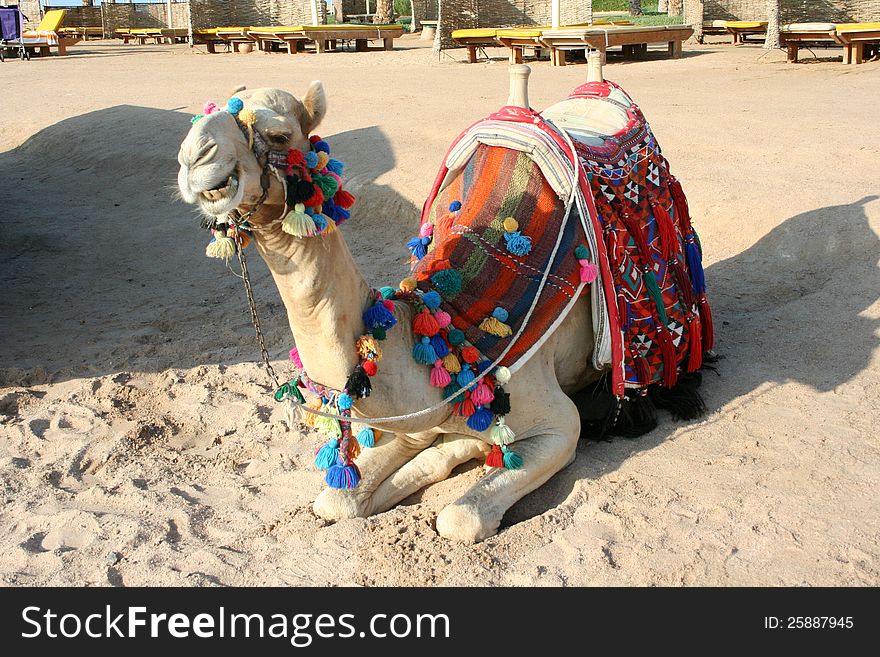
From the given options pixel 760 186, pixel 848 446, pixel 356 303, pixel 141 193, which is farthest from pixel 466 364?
pixel 141 193

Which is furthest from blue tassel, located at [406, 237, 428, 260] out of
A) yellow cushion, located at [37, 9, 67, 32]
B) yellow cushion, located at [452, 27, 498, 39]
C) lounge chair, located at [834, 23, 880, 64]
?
yellow cushion, located at [37, 9, 67, 32]

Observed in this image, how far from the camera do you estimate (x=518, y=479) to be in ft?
11.1

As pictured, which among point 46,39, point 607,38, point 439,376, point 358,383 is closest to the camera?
point 358,383

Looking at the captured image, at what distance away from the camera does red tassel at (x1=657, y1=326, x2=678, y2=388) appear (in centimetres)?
403

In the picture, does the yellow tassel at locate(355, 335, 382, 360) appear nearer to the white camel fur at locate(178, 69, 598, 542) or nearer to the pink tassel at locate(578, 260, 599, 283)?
the white camel fur at locate(178, 69, 598, 542)

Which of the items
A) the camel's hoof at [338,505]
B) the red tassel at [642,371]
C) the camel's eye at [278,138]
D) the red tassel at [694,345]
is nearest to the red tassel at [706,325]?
the red tassel at [694,345]

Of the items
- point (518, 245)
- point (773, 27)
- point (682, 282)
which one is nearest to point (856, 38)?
point (773, 27)

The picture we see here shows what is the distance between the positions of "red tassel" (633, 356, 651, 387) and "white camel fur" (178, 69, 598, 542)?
204 mm

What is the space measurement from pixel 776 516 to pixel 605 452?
77cm

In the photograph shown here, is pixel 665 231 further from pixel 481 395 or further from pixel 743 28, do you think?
pixel 743 28

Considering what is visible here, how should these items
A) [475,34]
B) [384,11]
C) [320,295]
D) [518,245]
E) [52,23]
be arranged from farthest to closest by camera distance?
1. [384,11]
2. [52,23]
3. [475,34]
4. [518,245]
5. [320,295]

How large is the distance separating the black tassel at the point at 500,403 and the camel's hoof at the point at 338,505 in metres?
0.64

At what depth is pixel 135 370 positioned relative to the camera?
5.08 meters

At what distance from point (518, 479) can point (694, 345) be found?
4.29 feet
